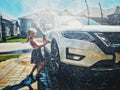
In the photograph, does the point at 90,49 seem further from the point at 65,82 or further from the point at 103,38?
the point at 65,82

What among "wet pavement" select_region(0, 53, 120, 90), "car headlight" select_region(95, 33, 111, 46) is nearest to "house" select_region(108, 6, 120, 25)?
"wet pavement" select_region(0, 53, 120, 90)

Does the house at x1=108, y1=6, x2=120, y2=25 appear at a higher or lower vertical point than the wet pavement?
higher

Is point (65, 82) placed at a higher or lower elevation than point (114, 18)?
lower

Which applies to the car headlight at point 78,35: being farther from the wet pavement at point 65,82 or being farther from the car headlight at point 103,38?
the wet pavement at point 65,82

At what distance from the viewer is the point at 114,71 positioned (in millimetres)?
4316

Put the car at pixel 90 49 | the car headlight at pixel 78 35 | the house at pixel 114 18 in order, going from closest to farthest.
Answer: the car at pixel 90 49 < the car headlight at pixel 78 35 < the house at pixel 114 18

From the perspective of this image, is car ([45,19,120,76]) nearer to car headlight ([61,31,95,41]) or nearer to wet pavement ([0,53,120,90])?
car headlight ([61,31,95,41])

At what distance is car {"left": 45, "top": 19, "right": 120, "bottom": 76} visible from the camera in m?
4.27

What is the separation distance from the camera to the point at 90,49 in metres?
4.31

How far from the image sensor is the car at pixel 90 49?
4273 millimetres

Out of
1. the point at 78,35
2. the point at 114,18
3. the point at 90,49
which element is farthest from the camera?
the point at 114,18

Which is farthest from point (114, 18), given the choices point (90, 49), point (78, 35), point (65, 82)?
point (90, 49)

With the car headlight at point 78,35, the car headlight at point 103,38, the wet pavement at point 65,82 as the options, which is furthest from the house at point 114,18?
the car headlight at point 103,38

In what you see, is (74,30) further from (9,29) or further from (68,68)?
(9,29)
